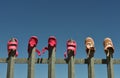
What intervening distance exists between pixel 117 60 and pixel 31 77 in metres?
1.51

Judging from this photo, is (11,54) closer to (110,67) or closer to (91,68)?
(91,68)

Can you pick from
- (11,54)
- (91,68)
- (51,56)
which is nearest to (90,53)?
(91,68)

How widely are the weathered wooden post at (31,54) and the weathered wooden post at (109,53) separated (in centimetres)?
121

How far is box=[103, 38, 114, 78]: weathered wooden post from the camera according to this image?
7360mm

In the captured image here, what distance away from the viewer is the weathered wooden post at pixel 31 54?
7188 mm

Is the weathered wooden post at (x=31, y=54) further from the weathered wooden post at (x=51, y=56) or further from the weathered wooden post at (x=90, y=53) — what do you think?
the weathered wooden post at (x=90, y=53)

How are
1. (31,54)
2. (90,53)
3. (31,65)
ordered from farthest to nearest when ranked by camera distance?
(90,53) < (31,54) < (31,65)

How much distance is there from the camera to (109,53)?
7.46 metres

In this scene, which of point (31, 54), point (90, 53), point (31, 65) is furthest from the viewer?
point (90, 53)

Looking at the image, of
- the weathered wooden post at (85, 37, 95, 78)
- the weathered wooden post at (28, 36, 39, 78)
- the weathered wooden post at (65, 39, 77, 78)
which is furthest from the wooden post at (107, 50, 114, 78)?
the weathered wooden post at (28, 36, 39, 78)

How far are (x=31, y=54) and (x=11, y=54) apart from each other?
13.4 inches

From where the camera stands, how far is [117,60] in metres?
7.47

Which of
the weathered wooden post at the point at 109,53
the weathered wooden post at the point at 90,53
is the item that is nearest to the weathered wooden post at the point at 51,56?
the weathered wooden post at the point at 90,53

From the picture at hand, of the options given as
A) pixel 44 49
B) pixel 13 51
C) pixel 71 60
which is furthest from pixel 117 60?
pixel 13 51
